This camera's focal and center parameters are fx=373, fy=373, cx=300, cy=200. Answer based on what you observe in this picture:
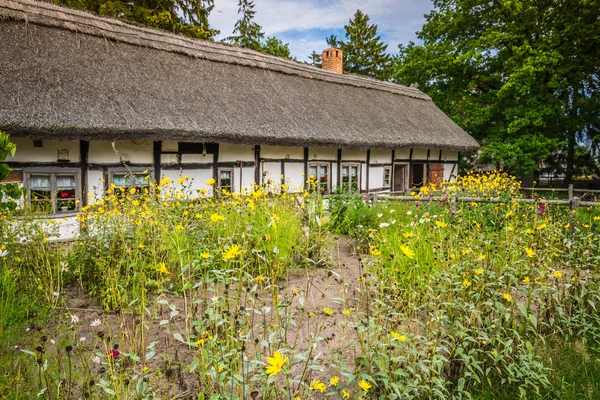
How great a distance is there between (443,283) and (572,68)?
15248 mm

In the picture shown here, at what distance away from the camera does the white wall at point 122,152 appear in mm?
6695

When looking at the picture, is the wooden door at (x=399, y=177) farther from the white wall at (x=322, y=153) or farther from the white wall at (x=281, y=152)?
the white wall at (x=281, y=152)

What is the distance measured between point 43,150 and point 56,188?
0.66 metres

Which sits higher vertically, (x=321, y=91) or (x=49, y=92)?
(x=321, y=91)

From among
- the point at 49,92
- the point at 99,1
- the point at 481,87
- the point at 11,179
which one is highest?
the point at 99,1

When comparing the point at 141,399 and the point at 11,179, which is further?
the point at 11,179

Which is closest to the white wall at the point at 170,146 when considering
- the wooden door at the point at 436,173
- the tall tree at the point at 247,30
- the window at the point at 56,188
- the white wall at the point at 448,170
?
the window at the point at 56,188

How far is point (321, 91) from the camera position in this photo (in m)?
11.6

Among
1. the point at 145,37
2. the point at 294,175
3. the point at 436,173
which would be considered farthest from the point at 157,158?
the point at 436,173

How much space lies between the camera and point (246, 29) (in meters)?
22.4

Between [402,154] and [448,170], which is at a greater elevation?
[402,154]

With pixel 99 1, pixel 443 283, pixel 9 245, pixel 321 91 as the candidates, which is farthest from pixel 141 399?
pixel 99 1

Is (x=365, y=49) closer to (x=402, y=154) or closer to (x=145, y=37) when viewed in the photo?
(x=402, y=154)

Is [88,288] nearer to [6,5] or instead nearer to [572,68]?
[6,5]
